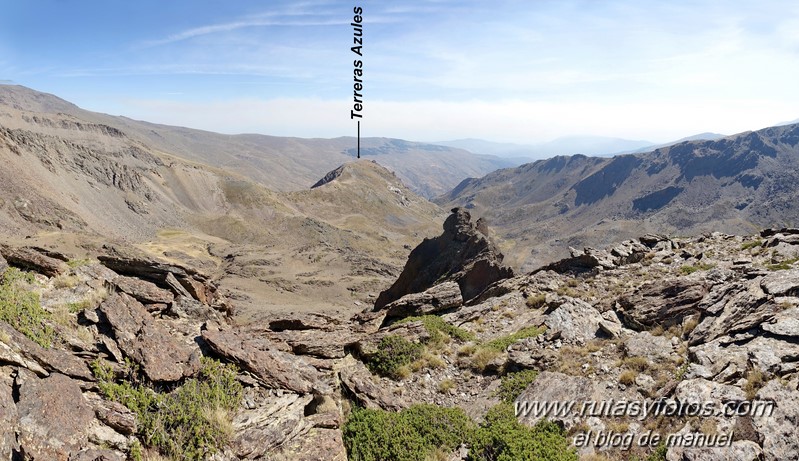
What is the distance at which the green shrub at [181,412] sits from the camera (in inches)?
356

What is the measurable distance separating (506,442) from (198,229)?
137 m

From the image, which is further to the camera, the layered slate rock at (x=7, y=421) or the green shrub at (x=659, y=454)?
the green shrub at (x=659, y=454)

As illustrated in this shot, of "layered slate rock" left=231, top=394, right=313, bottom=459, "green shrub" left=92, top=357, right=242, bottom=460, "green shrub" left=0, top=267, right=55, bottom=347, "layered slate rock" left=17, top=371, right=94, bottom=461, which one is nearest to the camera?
"layered slate rock" left=17, top=371, right=94, bottom=461

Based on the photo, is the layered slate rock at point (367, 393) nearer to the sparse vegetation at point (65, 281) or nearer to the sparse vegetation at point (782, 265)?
the sparse vegetation at point (65, 281)

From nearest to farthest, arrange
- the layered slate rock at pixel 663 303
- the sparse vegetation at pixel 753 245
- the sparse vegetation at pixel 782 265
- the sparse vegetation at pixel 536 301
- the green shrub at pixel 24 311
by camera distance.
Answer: the green shrub at pixel 24 311 < the layered slate rock at pixel 663 303 < the sparse vegetation at pixel 782 265 < the sparse vegetation at pixel 536 301 < the sparse vegetation at pixel 753 245

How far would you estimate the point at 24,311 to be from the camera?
11.8 m

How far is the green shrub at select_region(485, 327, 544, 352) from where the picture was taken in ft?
59.7

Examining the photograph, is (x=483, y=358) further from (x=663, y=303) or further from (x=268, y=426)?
(x=268, y=426)

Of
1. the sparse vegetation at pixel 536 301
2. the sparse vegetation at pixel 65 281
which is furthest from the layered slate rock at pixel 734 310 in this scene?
the sparse vegetation at pixel 65 281

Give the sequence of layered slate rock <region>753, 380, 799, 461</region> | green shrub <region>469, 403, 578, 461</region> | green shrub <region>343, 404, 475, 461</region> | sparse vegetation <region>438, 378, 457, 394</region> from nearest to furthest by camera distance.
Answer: layered slate rock <region>753, 380, 799, 461</region> → green shrub <region>469, 403, 578, 461</region> → green shrub <region>343, 404, 475, 461</region> → sparse vegetation <region>438, 378, 457, 394</region>

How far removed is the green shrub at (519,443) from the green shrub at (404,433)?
59 cm

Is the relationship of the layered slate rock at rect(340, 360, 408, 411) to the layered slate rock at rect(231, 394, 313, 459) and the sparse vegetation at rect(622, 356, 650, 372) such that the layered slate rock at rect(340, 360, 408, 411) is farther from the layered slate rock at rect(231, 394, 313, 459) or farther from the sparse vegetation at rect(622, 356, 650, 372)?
the sparse vegetation at rect(622, 356, 650, 372)

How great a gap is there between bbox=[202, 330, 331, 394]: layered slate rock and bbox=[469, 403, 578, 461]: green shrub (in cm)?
464

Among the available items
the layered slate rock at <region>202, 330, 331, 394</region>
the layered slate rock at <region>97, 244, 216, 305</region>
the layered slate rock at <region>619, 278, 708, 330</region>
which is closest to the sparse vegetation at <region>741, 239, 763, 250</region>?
the layered slate rock at <region>619, 278, 708, 330</region>
